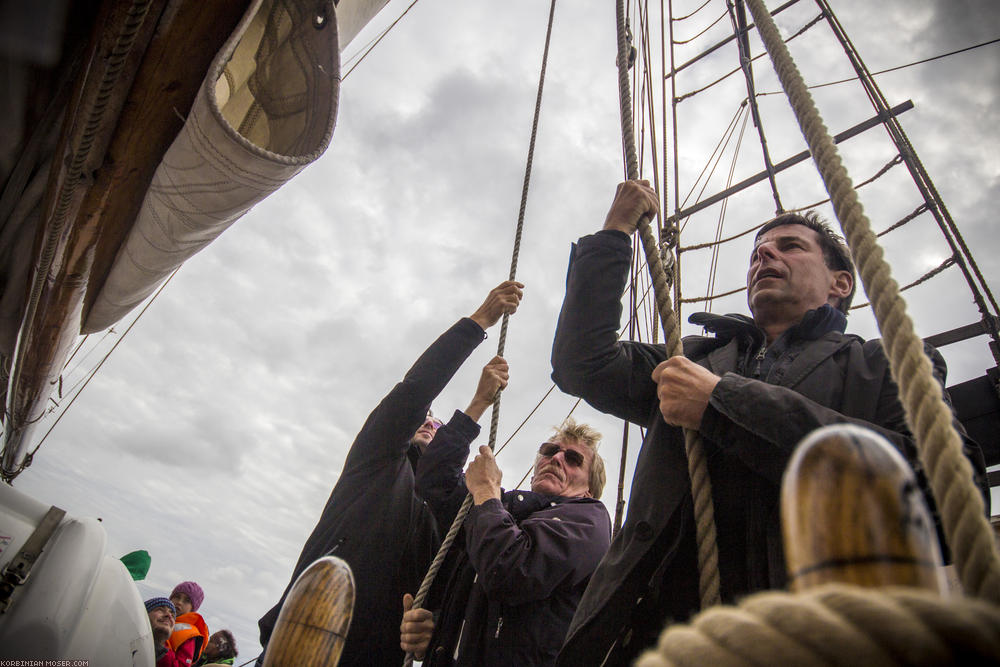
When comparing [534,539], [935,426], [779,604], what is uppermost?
[534,539]

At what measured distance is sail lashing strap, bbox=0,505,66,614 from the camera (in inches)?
64.8

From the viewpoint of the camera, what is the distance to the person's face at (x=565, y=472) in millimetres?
2014

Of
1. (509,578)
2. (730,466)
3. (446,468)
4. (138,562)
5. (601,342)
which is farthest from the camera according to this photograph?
(138,562)

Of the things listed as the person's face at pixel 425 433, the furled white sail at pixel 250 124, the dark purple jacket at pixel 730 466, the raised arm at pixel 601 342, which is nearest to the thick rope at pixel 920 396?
the dark purple jacket at pixel 730 466

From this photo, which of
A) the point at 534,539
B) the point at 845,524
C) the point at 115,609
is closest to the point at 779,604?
the point at 845,524

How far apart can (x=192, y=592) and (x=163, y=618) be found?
1116 millimetres

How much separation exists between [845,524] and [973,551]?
0.15 meters

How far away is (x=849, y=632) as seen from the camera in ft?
0.72

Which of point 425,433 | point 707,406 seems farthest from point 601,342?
point 425,433

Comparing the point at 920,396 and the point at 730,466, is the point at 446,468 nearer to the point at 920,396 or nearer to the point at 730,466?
the point at 730,466

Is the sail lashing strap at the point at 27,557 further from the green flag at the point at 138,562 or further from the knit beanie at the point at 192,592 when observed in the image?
the knit beanie at the point at 192,592

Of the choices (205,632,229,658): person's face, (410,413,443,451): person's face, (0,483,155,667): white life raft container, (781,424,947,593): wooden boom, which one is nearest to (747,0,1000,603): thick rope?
(781,424,947,593): wooden boom

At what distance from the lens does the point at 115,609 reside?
6.26ft

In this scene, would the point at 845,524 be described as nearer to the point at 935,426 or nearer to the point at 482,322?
the point at 935,426
